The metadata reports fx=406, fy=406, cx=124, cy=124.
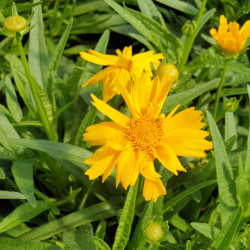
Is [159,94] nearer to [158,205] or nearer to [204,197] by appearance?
[158,205]

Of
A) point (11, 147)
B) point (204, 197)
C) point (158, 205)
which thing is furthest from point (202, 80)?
point (11, 147)

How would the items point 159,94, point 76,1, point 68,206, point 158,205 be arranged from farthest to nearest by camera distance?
point 76,1 < point 68,206 < point 158,205 < point 159,94

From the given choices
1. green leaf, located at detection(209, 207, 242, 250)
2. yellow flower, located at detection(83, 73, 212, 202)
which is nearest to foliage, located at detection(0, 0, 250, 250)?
green leaf, located at detection(209, 207, 242, 250)

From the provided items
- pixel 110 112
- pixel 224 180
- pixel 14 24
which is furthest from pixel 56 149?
pixel 224 180

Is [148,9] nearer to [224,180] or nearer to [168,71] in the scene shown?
[168,71]

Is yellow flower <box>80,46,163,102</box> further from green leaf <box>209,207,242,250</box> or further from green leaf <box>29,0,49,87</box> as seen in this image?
green leaf <box>209,207,242,250</box>
